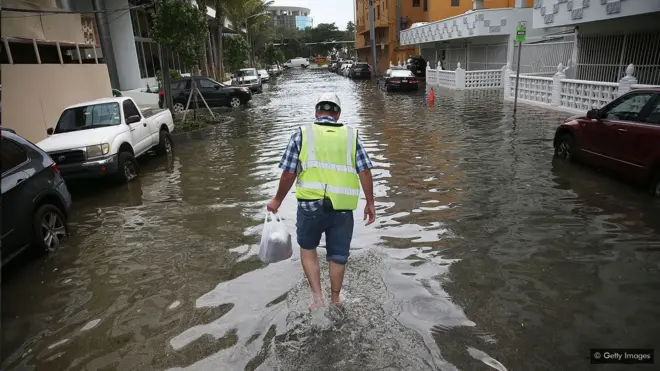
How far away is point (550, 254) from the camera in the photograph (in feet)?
16.5

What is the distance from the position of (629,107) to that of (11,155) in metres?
8.69

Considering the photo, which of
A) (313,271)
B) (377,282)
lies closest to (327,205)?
(313,271)

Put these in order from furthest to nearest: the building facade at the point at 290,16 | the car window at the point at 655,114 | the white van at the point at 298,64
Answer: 1. the building facade at the point at 290,16
2. the white van at the point at 298,64
3. the car window at the point at 655,114

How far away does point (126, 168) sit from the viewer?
30.1 feet

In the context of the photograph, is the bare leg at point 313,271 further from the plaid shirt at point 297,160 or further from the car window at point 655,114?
the car window at point 655,114

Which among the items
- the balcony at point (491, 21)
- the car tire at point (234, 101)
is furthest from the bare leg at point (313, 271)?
the balcony at point (491, 21)

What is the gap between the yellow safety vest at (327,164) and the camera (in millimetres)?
3584

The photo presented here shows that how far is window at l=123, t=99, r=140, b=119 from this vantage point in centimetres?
988

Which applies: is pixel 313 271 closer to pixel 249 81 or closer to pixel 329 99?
pixel 329 99

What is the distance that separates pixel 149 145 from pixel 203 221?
4.92 m

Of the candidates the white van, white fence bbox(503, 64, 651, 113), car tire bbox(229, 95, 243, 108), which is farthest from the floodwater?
the white van

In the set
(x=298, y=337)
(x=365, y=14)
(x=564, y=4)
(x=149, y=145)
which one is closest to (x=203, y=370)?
(x=298, y=337)

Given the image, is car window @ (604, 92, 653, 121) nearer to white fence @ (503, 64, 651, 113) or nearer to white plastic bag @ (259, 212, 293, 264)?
white fence @ (503, 64, 651, 113)

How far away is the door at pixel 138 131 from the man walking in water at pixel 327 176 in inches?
276
